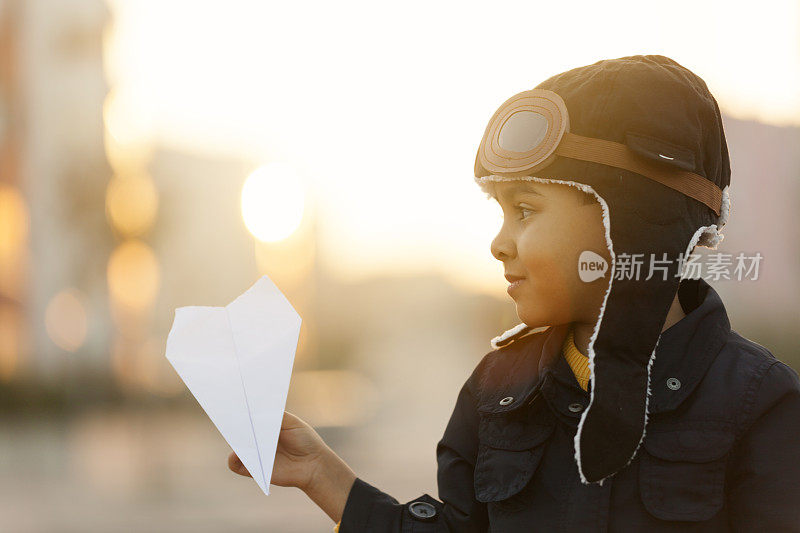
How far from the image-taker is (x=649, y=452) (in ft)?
4.73

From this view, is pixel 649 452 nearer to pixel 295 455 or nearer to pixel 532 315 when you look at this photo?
pixel 532 315

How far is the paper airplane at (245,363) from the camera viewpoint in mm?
1422

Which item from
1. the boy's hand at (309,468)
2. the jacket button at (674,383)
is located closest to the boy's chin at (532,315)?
the jacket button at (674,383)

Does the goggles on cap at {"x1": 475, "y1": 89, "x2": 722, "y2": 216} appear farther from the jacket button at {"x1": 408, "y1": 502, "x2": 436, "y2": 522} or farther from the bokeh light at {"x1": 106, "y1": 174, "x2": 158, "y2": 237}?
the bokeh light at {"x1": 106, "y1": 174, "x2": 158, "y2": 237}

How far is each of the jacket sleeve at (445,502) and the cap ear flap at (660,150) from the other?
2.11 ft

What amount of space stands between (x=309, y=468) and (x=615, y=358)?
2.11 feet

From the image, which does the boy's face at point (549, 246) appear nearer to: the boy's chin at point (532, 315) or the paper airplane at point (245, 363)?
the boy's chin at point (532, 315)

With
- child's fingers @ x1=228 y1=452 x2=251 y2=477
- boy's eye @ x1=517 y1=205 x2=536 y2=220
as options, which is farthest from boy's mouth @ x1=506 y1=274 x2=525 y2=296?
child's fingers @ x1=228 y1=452 x2=251 y2=477

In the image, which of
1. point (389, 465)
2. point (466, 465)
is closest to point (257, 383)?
point (466, 465)

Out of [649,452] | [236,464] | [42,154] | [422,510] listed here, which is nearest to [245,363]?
[236,464]

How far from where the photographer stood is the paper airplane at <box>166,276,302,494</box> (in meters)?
1.42

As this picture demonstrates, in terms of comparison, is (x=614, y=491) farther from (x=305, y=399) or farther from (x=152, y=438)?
(x=305, y=399)

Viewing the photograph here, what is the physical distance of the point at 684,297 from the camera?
→ 1.63m

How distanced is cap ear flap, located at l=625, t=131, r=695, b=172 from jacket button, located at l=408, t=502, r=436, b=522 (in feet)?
2.75
